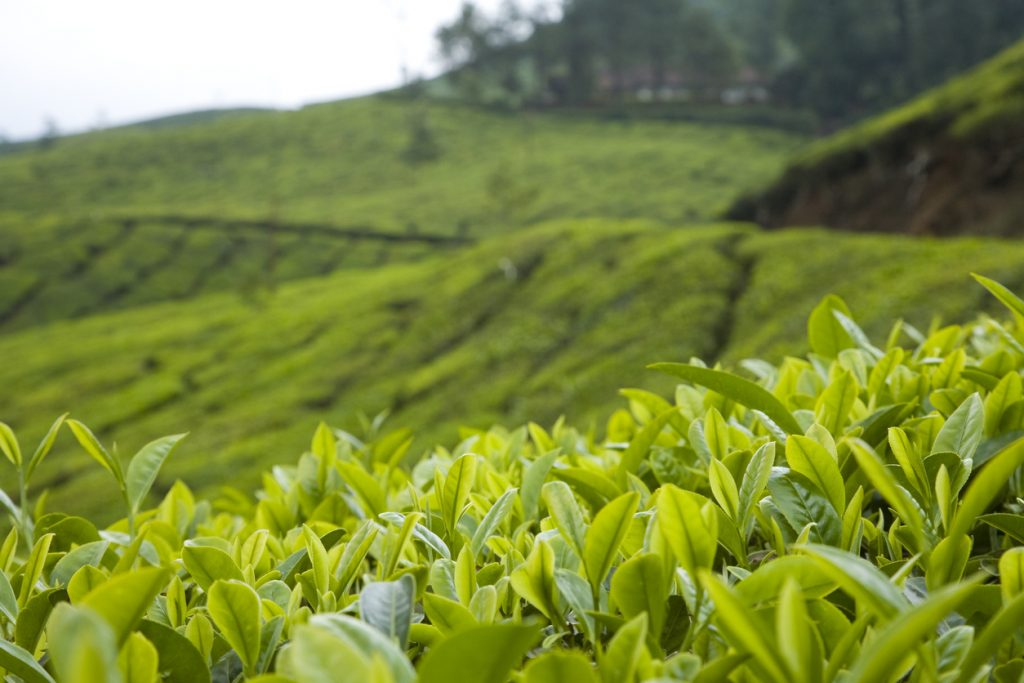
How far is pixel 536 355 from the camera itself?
40.1 ft

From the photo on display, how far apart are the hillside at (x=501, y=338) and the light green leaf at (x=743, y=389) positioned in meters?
7.03

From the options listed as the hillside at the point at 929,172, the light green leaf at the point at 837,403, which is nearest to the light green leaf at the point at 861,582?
the light green leaf at the point at 837,403

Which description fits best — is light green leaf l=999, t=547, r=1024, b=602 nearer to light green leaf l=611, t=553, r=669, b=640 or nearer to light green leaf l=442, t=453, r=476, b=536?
light green leaf l=611, t=553, r=669, b=640

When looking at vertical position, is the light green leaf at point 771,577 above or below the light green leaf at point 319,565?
above

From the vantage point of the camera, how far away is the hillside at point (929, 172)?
11.8 metres

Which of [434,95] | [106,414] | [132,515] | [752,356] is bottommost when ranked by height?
[106,414]

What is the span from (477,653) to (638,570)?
27 centimetres

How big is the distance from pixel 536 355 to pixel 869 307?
5.32 meters

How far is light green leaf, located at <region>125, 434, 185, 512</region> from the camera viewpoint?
1.20 m

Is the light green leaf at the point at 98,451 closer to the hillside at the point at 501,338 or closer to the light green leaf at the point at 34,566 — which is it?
the light green leaf at the point at 34,566

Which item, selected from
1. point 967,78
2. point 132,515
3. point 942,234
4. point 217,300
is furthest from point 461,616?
point 217,300

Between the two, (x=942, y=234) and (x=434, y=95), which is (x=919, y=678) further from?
(x=434, y=95)

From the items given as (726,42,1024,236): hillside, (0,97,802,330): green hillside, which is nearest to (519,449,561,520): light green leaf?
(726,42,1024,236): hillside

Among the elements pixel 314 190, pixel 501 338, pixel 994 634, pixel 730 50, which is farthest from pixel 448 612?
pixel 730 50
